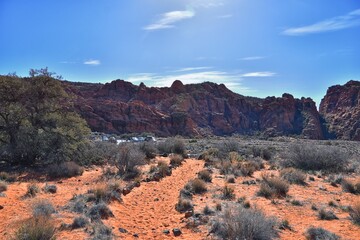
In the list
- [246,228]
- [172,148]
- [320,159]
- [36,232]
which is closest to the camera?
[36,232]

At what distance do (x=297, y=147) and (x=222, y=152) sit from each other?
7.95 metres

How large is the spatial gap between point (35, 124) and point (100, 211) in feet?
34.3

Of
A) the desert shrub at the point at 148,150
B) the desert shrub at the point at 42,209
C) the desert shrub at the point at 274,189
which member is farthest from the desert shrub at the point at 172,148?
the desert shrub at the point at 42,209

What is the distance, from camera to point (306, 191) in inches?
487

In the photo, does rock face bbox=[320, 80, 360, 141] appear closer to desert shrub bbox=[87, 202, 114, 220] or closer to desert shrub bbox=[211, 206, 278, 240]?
desert shrub bbox=[211, 206, 278, 240]

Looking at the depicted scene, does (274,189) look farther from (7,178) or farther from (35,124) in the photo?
(35,124)

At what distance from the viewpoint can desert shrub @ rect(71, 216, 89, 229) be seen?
7566mm

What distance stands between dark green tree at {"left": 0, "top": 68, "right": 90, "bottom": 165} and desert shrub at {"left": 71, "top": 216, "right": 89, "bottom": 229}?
31.4ft

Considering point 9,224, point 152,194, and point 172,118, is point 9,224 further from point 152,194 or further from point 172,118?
point 172,118

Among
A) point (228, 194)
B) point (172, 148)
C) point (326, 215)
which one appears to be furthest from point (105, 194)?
point (172, 148)

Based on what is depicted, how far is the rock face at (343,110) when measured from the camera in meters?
81.5

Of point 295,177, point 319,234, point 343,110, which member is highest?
point 343,110

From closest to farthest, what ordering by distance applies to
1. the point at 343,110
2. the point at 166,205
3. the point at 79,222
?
the point at 79,222, the point at 166,205, the point at 343,110

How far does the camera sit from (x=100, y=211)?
870 centimetres
